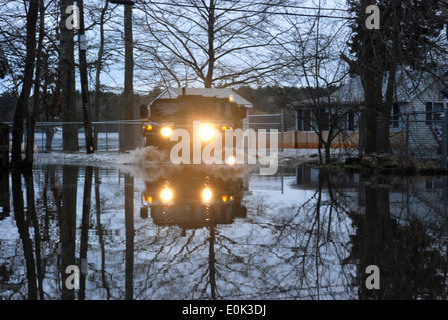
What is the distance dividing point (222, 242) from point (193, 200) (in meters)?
3.28

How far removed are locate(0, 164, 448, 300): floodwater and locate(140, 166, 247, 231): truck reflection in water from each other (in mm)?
28

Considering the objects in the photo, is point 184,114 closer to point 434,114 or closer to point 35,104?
point 35,104

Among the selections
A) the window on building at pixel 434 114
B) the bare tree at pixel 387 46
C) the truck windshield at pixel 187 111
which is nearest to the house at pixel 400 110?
the window on building at pixel 434 114

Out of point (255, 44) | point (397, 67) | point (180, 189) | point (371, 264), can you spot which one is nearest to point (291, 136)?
point (255, 44)

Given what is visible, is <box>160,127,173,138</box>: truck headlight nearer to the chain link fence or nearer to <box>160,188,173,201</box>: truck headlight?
<box>160,188,173,201</box>: truck headlight

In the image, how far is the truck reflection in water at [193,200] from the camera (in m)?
7.72

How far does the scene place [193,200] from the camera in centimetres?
950

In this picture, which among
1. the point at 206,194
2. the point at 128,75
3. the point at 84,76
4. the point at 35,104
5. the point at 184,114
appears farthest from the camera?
the point at 128,75

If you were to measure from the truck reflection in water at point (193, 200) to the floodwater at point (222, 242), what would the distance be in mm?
28

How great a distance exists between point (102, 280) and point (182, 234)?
6.55 feet

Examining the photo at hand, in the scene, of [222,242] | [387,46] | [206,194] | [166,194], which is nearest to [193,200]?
[206,194]

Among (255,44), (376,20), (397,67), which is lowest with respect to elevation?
(397,67)
